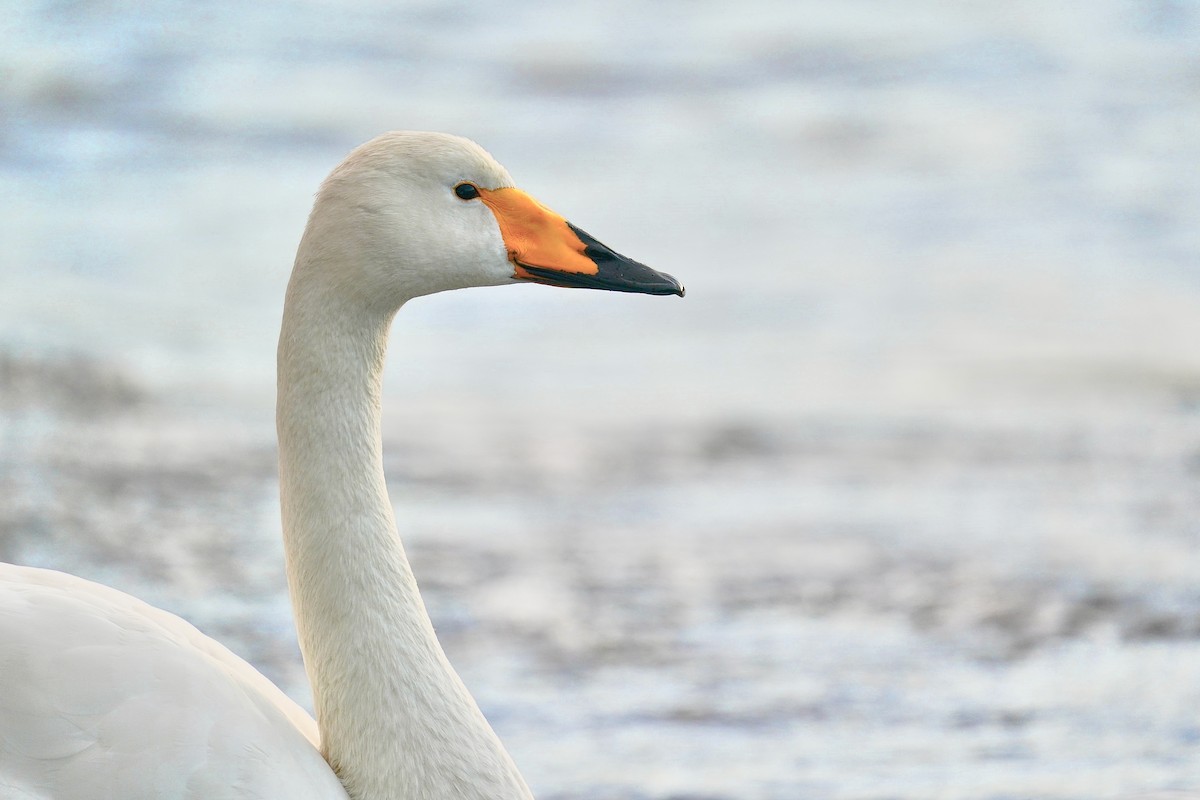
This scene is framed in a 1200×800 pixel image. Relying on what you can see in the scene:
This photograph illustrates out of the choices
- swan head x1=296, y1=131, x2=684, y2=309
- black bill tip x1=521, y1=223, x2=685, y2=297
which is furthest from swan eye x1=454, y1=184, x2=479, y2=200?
black bill tip x1=521, y1=223, x2=685, y2=297

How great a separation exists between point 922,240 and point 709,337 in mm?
2244

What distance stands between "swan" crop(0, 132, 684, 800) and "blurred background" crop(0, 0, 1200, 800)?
125cm

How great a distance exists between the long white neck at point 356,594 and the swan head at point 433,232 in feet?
0.21

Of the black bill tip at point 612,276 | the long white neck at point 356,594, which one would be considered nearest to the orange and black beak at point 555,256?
the black bill tip at point 612,276

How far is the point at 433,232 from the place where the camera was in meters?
3.10

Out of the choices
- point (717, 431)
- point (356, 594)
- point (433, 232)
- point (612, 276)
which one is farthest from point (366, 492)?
point (717, 431)

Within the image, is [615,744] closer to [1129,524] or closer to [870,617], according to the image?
[870,617]

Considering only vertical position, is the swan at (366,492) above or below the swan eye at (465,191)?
below

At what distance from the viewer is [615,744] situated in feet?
Result: 15.1

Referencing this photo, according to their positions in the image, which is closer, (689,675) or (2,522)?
(689,675)

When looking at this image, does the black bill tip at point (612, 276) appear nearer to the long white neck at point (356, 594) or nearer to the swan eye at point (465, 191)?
the swan eye at point (465, 191)

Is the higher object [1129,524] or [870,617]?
[1129,524]

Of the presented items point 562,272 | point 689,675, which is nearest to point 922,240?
point 689,675

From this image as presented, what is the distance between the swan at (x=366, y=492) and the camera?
3.04m
